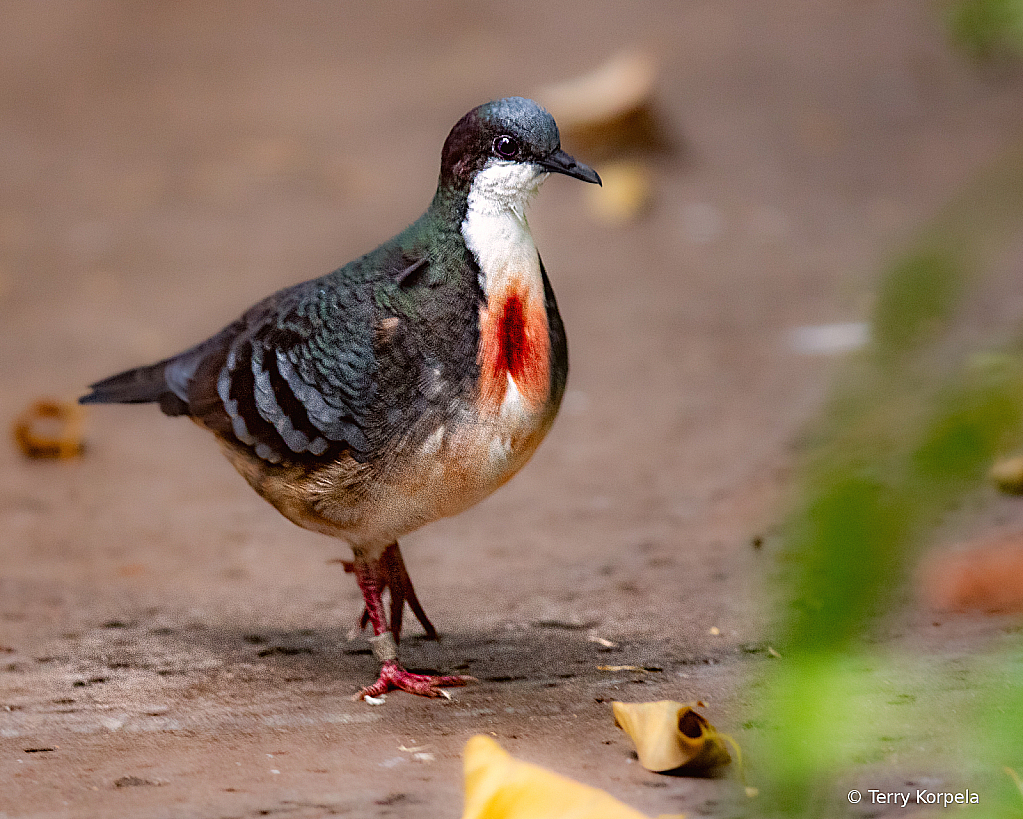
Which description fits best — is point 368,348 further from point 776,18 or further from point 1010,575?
point 776,18

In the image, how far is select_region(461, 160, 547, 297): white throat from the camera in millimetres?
2924

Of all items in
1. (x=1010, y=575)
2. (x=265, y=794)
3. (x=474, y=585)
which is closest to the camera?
(x=1010, y=575)

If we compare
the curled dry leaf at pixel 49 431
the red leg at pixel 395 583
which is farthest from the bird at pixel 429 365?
the curled dry leaf at pixel 49 431

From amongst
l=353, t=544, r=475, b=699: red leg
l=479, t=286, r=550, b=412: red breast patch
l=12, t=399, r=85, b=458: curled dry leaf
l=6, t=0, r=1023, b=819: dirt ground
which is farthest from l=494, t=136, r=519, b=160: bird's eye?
l=12, t=399, r=85, b=458: curled dry leaf

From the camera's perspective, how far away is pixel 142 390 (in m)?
3.71

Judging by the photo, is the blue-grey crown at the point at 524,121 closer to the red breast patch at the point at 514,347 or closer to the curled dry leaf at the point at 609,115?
the red breast patch at the point at 514,347

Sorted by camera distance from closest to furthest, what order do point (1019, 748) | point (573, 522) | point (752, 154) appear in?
point (1019, 748) → point (573, 522) → point (752, 154)

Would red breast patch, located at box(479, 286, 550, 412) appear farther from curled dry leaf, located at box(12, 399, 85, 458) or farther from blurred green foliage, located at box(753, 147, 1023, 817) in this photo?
curled dry leaf, located at box(12, 399, 85, 458)

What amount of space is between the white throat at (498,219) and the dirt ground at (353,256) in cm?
87

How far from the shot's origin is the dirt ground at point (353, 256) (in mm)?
2809

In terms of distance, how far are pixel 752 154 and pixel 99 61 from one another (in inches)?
256

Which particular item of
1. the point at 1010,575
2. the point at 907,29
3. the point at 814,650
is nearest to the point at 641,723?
the point at 1010,575

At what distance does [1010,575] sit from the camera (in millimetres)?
1576

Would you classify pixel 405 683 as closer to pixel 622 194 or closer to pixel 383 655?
pixel 383 655
